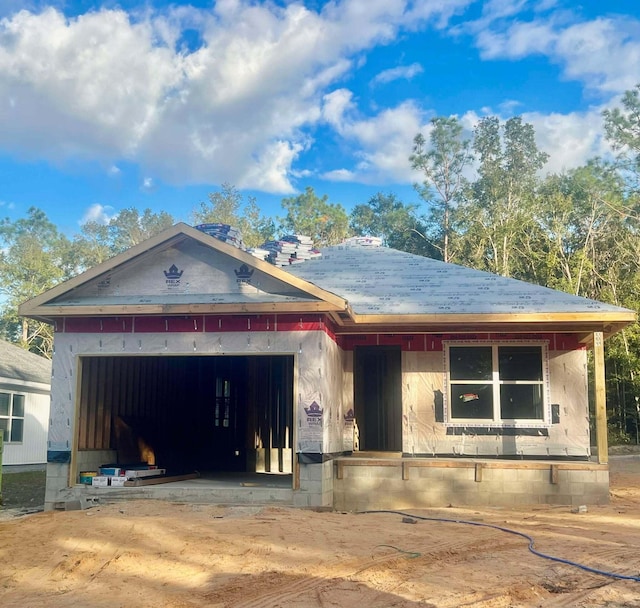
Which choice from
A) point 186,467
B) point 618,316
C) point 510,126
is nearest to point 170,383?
point 186,467

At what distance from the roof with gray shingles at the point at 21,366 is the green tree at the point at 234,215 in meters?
26.0

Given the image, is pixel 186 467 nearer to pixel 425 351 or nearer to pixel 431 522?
pixel 425 351

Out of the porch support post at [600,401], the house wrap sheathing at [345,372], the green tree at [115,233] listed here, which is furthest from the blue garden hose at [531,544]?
the green tree at [115,233]

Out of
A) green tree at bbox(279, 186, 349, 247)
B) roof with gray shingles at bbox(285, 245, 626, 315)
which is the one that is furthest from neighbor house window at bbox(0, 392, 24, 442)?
green tree at bbox(279, 186, 349, 247)

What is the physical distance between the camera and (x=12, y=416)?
22672mm

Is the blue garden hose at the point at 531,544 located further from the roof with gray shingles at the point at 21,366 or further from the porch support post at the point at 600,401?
the roof with gray shingles at the point at 21,366

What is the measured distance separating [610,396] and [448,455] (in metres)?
15.9

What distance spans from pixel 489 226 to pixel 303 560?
111 feet

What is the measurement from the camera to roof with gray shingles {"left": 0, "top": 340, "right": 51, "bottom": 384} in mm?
22578

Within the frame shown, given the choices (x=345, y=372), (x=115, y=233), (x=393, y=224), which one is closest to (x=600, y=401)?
(x=345, y=372)

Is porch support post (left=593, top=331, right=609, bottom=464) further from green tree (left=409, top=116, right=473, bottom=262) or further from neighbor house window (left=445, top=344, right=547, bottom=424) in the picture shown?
green tree (left=409, top=116, right=473, bottom=262)

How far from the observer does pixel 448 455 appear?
Answer: 44.8ft

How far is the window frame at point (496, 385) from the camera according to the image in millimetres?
13672

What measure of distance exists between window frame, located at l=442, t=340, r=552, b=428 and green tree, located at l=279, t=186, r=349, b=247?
3642 cm
